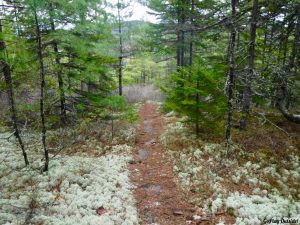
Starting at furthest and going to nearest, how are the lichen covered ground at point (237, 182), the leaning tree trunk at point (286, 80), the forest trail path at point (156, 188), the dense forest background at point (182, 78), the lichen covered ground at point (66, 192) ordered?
1. the leaning tree trunk at point (286, 80)
2. the dense forest background at point (182, 78)
3. the forest trail path at point (156, 188)
4. the lichen covered ground at point (237, 182)
5. the lichen covered ground at point (66, 192)

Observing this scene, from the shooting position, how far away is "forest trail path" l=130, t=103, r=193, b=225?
640 cm

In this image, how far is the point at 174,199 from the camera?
716cm

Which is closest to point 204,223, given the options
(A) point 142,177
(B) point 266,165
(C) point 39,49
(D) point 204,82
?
(A) point 142,177

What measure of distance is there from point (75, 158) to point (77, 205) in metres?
3.22

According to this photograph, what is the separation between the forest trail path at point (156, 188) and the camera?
6.40m

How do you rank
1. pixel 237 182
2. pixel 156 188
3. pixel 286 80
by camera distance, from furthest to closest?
pixel 286 80
pixel 156 188
pixel 237 182

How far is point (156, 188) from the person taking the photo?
785cm

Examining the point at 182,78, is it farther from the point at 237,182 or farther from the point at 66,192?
the point at 66,192

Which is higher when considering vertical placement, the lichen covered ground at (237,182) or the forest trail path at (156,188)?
the lichen covered ground at (237,182)

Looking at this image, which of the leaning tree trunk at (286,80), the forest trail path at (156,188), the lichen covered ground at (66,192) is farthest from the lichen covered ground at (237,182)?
the lichen covered ground at (66,192)

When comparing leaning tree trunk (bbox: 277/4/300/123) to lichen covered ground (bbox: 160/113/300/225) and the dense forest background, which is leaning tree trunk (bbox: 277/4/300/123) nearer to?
the dense forest background

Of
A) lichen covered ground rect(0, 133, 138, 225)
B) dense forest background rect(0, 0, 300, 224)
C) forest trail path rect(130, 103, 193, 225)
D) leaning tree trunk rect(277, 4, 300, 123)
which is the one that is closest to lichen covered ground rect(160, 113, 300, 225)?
dense forest background rect(0, 0, 300, 224)

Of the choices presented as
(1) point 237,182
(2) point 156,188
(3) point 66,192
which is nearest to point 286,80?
(1) point 237,182

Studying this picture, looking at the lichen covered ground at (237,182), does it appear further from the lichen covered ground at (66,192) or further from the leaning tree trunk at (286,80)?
the lichen covered ground at (66,192)
